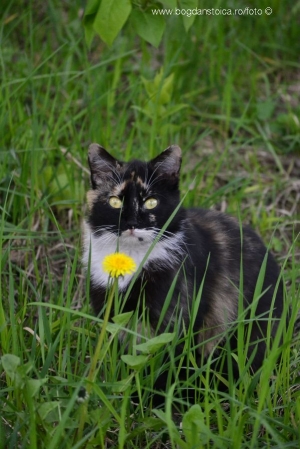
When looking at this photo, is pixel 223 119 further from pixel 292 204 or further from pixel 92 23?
pixel 92 23

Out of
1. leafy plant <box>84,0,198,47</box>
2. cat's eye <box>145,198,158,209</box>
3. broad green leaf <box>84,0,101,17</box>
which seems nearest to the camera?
cat's eye <box>145,198,158,209</box>

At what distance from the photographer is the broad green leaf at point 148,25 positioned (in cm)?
302

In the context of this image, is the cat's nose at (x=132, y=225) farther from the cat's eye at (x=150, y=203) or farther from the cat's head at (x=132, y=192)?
the cat's eye at (x=150, y=203)

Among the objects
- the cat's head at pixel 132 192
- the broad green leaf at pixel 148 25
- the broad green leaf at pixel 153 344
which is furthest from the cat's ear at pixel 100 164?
the broad green leaf at pixel 153 344

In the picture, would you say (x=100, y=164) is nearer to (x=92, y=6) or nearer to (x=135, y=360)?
(x=92, y=6)

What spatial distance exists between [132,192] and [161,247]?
25cm

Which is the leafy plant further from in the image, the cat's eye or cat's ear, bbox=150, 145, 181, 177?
the cat's eye

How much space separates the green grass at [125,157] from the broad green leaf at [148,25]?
0.52 metres

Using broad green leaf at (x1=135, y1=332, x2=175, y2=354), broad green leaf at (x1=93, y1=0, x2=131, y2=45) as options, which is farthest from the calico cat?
broad green leaf at (x1=93, y1=0, x2=131, y2=45)

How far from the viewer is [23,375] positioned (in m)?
2.06

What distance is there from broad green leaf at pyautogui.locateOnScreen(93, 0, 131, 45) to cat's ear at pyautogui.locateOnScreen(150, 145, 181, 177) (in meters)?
0.57

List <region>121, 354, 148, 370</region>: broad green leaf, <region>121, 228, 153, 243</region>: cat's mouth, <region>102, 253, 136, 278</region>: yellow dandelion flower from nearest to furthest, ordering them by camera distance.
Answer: <region>102, 253, 136, 278</region>: yellow dandelion flower
<region>121, 354, 148, 370</region>: broad green leaf
<region>121, 228, 153, 243</region>: cat's mouth

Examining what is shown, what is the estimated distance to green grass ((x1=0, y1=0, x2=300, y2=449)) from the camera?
2168mm

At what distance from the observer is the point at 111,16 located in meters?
2.82
